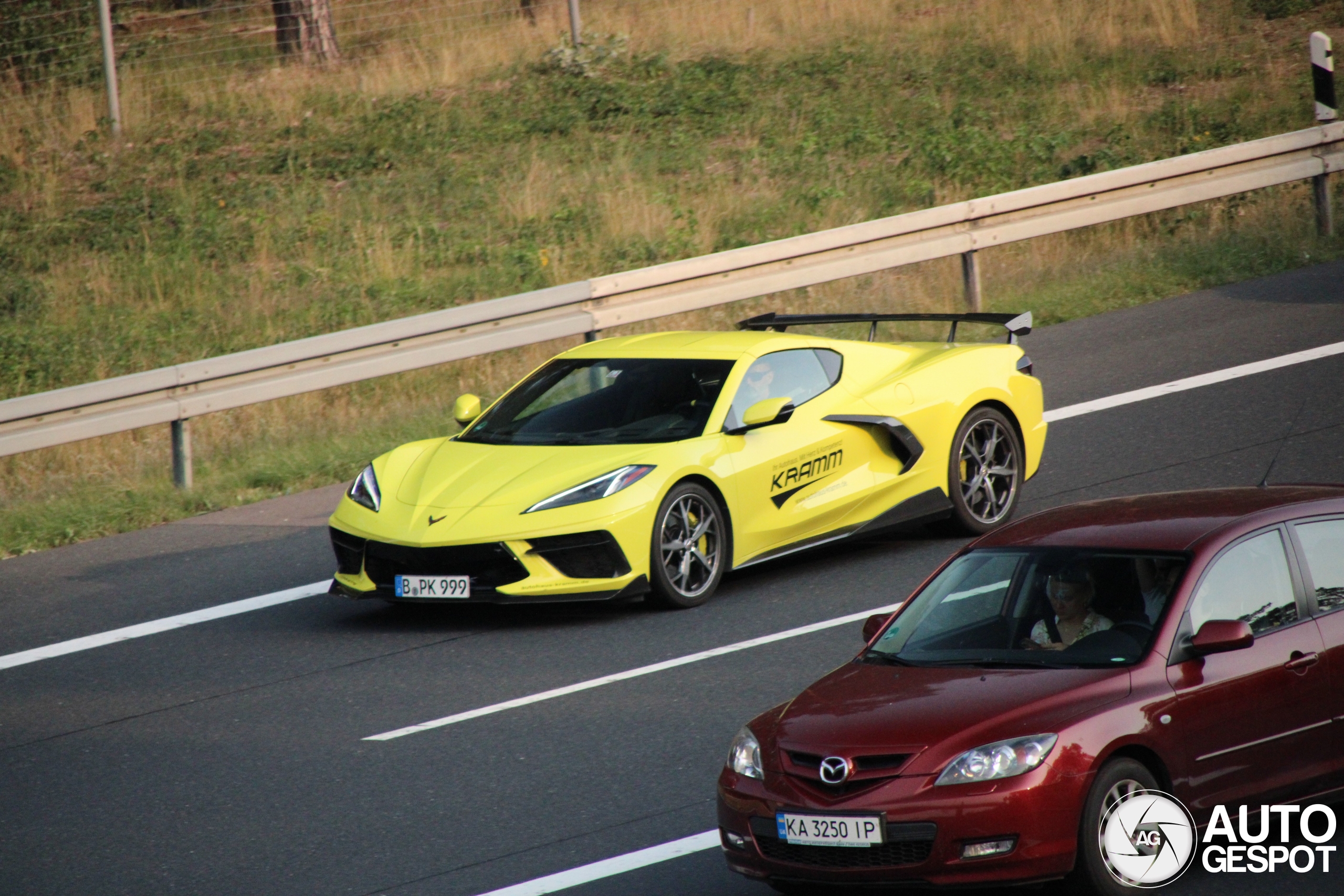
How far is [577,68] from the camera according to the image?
77.6 feet

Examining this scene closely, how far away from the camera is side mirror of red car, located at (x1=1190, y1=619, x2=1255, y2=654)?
215 inches

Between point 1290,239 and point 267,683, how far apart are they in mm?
12063

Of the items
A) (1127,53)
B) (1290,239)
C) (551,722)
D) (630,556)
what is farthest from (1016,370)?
(1127,53)

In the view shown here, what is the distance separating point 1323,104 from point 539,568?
11.8 metres

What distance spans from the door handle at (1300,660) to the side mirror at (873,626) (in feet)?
4.36

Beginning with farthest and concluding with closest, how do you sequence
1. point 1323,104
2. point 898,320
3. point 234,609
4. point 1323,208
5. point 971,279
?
point 1323,104 → point 1323,208 → point 971,279 → point 898,320 → point 234,609

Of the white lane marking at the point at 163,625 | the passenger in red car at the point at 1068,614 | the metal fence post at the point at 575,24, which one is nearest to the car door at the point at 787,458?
the white lane marking at the point at 163,625

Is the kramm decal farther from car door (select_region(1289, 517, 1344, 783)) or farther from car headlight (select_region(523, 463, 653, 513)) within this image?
car door (select_region(1289, 517, 1344, 783))

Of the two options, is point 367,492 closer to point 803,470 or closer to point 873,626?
point 803,470

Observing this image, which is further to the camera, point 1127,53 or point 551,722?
point 1127,53

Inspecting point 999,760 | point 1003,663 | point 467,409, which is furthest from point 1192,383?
point 999,760

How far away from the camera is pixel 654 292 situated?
1462cm

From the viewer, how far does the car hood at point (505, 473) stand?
9.34 metres

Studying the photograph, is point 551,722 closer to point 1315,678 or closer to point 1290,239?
point 1315,678
